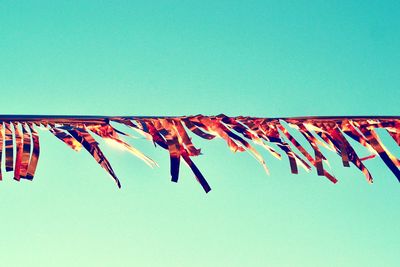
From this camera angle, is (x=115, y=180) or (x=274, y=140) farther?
(x=274, y=140)

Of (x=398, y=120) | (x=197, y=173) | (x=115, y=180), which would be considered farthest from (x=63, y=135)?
(x=398, y=120)

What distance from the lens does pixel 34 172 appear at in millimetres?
2389

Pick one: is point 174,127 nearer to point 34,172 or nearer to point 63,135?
point 63,135

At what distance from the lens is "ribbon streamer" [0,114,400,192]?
2377 millimetres

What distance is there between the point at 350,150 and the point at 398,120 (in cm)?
30

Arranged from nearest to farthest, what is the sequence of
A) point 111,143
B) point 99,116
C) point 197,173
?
point 99,116 → point 197,173 → point 111,143

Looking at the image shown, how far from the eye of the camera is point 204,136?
2.51m

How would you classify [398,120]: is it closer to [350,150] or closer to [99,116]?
[350,150]

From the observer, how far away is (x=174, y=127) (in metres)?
2.43

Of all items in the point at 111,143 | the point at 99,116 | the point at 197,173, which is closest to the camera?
the point at 99,116

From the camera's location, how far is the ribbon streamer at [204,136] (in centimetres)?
238

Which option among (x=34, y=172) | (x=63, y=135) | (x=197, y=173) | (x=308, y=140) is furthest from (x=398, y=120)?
(x=34, y=172)

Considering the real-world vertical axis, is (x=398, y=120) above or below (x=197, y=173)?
above

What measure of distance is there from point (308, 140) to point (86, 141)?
1245 millimetres
